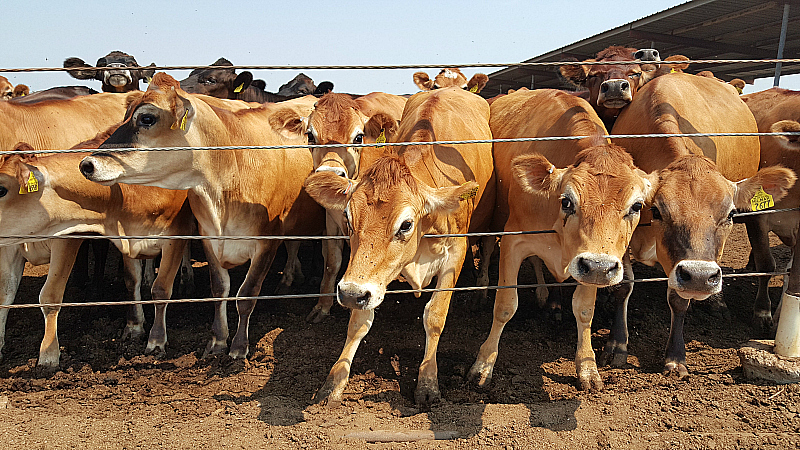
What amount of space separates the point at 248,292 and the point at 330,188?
182cm

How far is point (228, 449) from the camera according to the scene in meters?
3.56

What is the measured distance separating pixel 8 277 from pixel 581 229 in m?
4.98

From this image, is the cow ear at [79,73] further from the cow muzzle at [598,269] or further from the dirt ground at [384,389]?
the cow muzzle at [598,269]

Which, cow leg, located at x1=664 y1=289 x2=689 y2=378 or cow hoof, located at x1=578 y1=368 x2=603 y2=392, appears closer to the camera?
cow hoof, located at x1=578 y1=368 x2=603 y2=392

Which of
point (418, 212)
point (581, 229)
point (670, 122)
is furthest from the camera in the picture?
point (670, 122)

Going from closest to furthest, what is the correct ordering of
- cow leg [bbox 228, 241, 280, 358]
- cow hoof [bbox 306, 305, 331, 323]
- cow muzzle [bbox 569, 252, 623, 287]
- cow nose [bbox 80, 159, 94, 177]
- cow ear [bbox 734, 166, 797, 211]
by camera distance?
cow muzzle [bbox 569, 252, 623, 287] < cow ear [bbox 734, 166, 797, 211] < cow nose [bbox 80, 159, 94, 177] < cow leg [bbox 228, 241, 280, 358] < cow hoof [bbox 306, 305, 331, 323]

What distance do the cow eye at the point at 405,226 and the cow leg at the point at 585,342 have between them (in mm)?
Answer: 1582

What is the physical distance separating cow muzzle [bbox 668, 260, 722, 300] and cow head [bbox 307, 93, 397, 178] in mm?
2900

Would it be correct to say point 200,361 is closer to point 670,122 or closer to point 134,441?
point 134,441

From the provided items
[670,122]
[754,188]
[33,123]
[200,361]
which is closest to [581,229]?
[754,188]

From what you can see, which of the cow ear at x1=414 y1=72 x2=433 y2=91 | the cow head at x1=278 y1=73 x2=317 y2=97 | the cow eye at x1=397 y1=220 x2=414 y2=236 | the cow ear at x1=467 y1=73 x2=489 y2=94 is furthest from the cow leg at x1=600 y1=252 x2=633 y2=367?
the cow head at x1=278 y1=73 x2=317 y2=97

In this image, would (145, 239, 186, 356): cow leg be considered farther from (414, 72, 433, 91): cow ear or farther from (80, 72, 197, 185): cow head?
(414, 72, 433, 91): cow ear

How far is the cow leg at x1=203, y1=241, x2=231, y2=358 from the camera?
5.17 meters

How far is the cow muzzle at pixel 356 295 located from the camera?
3.35 m
